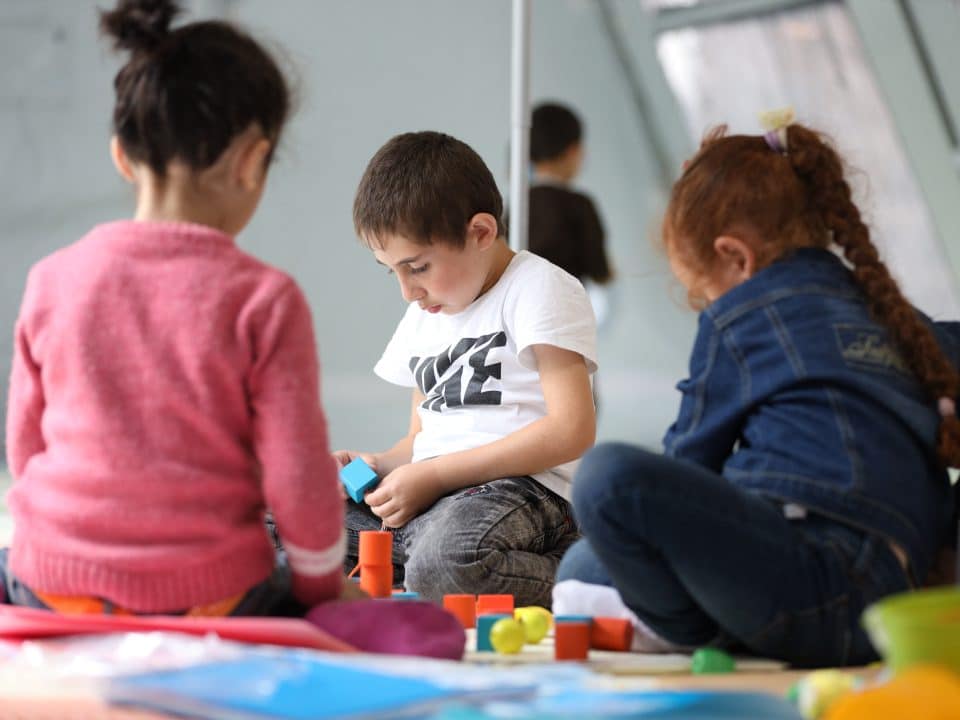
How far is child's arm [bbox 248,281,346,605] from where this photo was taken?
1069 mm

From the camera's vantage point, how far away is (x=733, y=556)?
111 cm

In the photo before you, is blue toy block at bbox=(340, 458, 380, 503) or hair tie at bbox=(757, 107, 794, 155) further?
blue toy block at bbox=(340, 458, 380, 503)

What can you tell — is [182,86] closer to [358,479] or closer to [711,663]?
[711,663]

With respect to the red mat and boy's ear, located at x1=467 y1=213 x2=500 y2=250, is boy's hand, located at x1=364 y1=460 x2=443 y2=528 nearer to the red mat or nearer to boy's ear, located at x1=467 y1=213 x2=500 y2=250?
boy's ear, located at x1=467 y1=213 x2=500 y2=250

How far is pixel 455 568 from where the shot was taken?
5.24 ft

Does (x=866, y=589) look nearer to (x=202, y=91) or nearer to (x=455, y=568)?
(x=455, y=568)

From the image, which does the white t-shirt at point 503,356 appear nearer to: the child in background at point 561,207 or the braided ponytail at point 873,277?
the braided ponytail at point 873,277

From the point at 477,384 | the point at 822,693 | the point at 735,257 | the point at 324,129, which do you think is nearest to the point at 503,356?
the point at 477,384

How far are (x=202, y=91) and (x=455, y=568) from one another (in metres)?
0.70

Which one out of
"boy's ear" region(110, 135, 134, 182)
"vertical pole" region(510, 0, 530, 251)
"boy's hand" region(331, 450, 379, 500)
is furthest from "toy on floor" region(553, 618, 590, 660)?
"vertical pole" region(510, 0, 530, 251)

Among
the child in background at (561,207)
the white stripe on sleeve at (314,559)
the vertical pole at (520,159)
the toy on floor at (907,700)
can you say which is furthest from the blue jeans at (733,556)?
the child in background at (561,207)

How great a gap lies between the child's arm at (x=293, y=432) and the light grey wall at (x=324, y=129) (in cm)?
173

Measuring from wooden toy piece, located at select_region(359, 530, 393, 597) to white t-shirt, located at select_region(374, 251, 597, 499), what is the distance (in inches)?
9.4

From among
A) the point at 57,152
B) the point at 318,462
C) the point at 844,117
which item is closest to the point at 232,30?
the point at 318,462
